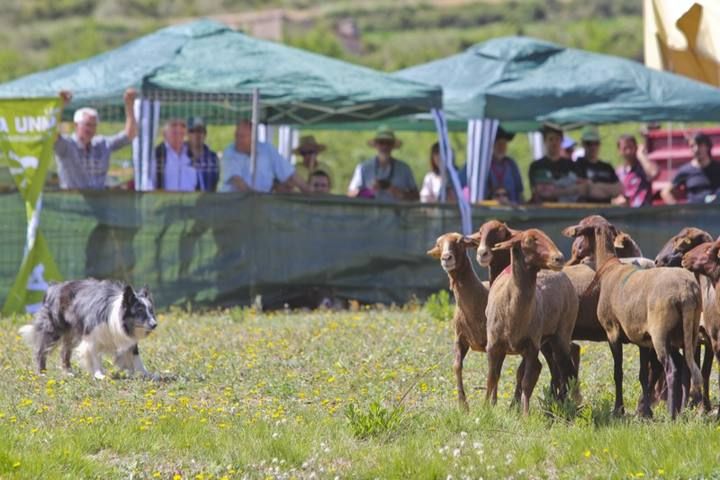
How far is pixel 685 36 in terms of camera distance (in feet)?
43.3

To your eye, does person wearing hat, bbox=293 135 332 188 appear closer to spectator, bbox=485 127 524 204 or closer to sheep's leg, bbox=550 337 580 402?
spectator, bbox=485 127 524 204

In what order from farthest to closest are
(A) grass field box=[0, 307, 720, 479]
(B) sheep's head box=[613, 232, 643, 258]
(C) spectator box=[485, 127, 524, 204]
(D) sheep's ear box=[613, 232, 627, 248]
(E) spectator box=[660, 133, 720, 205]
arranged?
(C) spectator box=[485, 127, 524, 204] < (E) spectator box=[660, 133, 720, 205] < (B) sheep's head box=[613, 232, 643, 258] < (D) sheep's ear box=[613, 232, 627, 248] < (A) grass field box=[0, 307, 720, 479]

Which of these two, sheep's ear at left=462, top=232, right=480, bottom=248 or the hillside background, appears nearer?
sheep's ear at left=462, top=232, right=480, bottom=248

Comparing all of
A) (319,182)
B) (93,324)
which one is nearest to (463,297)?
(93,324)

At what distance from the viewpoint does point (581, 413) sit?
30.8 feet

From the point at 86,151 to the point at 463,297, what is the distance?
27.3 ft

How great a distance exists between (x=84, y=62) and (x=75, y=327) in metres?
7.33

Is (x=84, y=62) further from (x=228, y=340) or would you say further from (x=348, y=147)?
(x=348, y=147)

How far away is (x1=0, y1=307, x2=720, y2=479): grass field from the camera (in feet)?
27.1

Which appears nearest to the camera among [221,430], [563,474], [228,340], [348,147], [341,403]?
[563,474]

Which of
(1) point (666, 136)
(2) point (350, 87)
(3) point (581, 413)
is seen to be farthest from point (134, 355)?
(1) point (666, 136)

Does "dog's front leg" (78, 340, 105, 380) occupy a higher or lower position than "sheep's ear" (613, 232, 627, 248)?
lower

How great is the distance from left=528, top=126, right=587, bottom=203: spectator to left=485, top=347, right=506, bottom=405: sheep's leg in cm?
1015

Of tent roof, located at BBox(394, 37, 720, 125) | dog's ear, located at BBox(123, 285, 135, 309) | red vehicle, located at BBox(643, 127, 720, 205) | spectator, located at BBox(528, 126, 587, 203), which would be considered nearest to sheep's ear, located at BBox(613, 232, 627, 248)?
dog's ear, located at BBox(123, 285, 135, 309)
